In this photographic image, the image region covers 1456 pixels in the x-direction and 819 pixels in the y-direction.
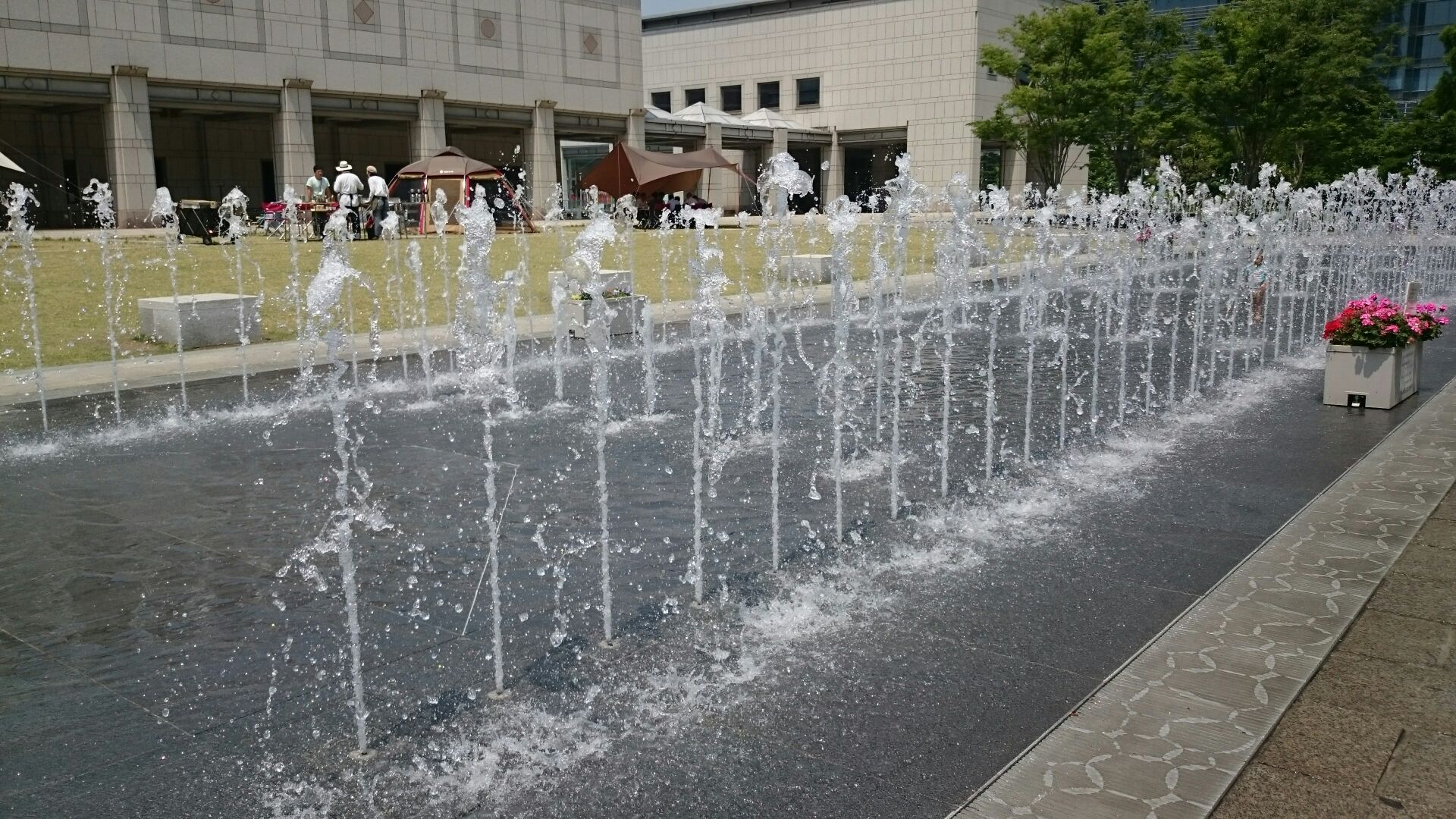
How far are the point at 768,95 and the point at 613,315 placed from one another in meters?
48.3

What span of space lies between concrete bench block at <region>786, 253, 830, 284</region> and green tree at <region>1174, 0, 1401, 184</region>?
20.8 meters

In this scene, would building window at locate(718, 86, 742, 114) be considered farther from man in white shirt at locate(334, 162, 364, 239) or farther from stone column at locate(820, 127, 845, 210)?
man in white shirt at locate(334, 162, 364, 239)

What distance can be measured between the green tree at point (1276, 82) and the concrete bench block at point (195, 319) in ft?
104

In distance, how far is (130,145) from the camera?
3047 centimetres

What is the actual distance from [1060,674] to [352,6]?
120ft

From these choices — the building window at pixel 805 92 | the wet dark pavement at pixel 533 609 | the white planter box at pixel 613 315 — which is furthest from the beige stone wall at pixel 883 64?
the wet dark pavement at pixel 533 609

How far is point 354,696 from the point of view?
4.07 metres

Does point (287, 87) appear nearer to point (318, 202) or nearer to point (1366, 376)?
point (318, 202)

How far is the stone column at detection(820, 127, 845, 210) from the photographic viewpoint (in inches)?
2205

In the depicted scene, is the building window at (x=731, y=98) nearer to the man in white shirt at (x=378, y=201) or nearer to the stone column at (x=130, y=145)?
the stone column at (x=130, y=145)

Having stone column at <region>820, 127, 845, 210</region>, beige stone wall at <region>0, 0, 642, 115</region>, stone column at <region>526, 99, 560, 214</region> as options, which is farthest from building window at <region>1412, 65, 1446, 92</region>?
stone column at <region>526, 99, 560, 214</region>

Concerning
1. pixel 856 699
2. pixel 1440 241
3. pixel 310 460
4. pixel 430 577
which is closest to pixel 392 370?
pixel 310 460

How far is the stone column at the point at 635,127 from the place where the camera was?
43.4 meters

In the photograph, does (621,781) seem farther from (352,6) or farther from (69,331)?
(352,6)
